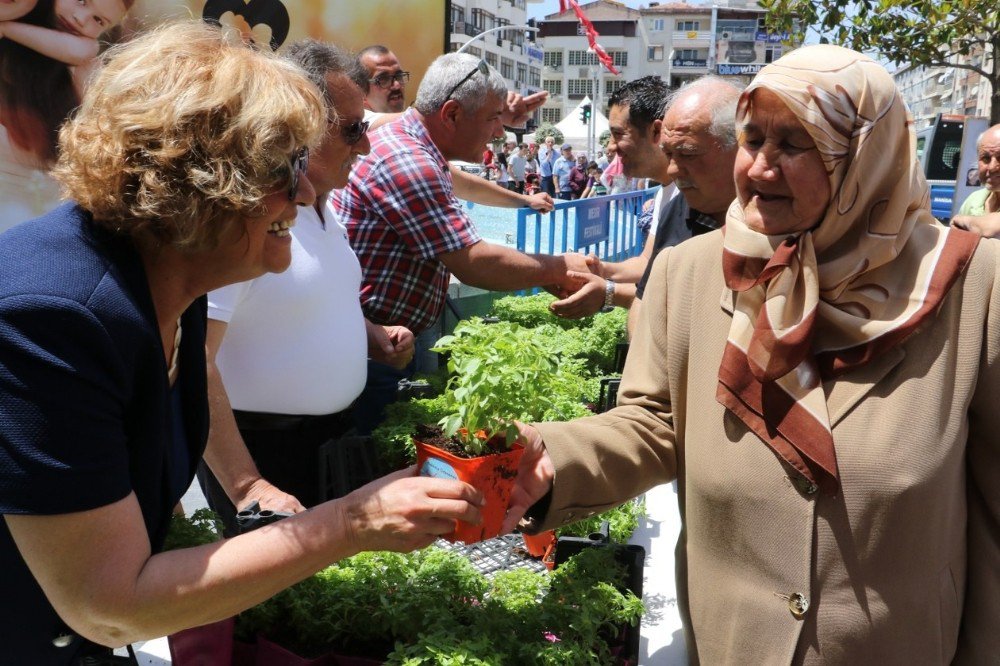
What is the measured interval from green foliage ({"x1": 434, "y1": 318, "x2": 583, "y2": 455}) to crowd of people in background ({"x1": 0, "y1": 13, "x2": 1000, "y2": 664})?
132 mm

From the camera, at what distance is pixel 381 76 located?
539 centimetres

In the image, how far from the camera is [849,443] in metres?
1.54

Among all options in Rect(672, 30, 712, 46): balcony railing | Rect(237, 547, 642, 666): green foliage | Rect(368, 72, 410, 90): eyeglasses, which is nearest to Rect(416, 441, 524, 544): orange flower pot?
Rect(237, 547, 642, 666): green foliage

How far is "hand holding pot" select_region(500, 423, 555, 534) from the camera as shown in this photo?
1757 mm

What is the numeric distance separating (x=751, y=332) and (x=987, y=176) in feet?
20.0

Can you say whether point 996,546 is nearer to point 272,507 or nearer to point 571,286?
point 272,507

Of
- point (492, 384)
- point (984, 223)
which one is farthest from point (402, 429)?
point (984, 223)

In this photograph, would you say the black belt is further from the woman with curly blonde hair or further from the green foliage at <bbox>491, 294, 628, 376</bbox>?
the green foliage at <bbox>491, 294, 628, 376</bbox>

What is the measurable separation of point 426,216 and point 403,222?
0.09 metres

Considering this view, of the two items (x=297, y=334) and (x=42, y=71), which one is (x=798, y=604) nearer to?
(x=297, y=334)

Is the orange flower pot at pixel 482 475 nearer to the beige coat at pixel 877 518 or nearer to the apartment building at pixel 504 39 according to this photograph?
the beige coat at pixel 877 518

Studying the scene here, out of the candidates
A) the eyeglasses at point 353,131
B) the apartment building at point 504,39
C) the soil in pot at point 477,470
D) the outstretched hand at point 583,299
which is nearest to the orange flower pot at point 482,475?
the soil in pot at point 477,470

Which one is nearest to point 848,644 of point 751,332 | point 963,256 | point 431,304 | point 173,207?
point 751,332

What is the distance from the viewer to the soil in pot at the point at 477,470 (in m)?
1.51
